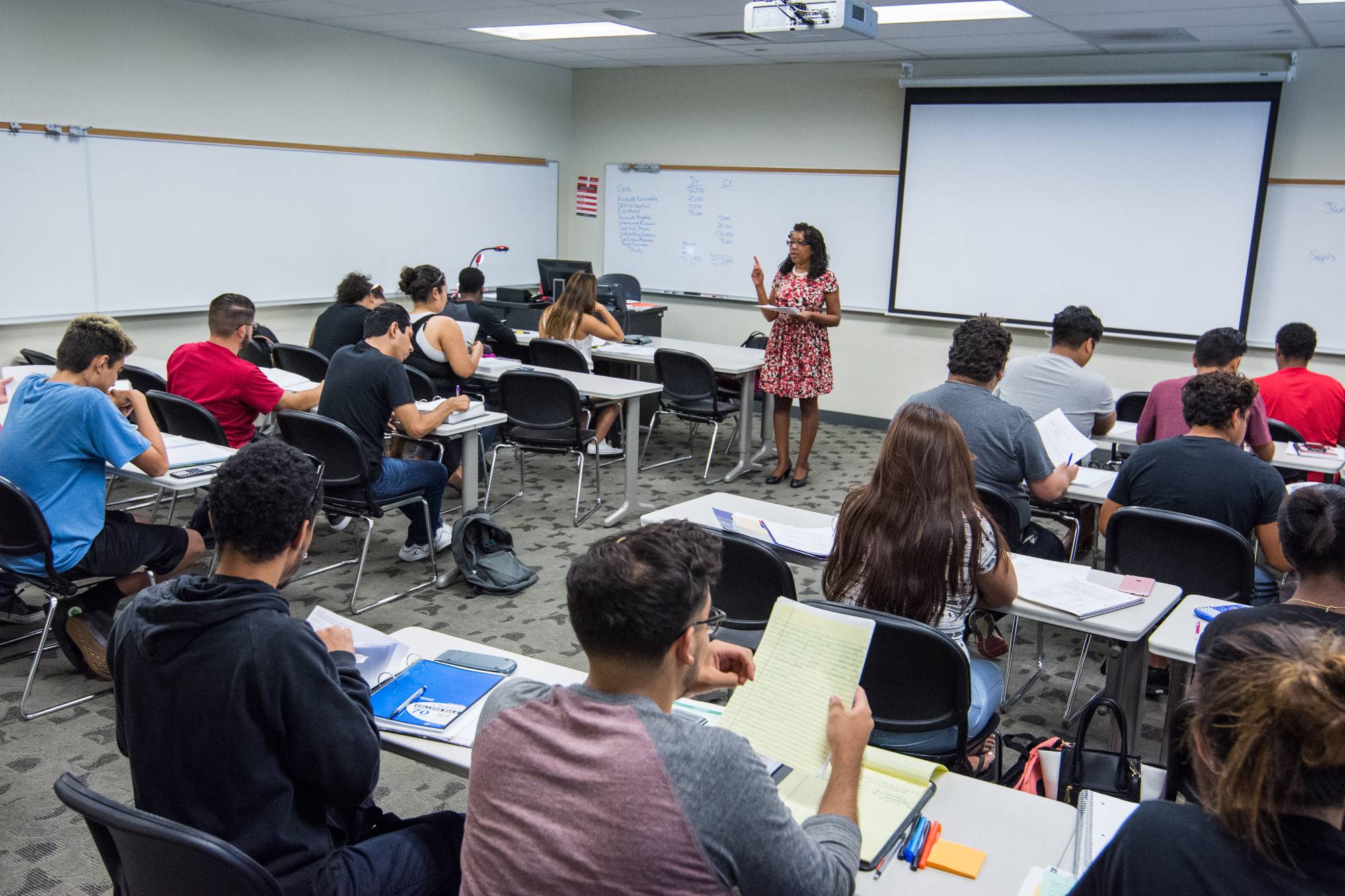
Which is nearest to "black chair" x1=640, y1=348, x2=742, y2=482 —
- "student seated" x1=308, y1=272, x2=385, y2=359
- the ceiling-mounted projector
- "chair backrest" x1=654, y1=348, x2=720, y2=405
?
"chair backrest" x1=654, y1=348, x2=720, y2=405

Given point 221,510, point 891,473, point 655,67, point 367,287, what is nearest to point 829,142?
point 655,67

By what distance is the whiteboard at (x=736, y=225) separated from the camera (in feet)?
26.4

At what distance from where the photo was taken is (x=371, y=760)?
64.7 inches

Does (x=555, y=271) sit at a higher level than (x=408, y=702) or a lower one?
higher

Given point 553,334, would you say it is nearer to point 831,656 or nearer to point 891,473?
point 891,473

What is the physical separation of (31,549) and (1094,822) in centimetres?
307

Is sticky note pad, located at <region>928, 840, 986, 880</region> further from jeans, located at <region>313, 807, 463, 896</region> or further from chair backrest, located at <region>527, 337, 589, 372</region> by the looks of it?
chair backrest, located at <region>527, 337, 589, 372</region>

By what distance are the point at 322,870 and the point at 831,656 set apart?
894 mm

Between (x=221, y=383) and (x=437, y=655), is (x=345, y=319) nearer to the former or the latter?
(x=221, y=383)

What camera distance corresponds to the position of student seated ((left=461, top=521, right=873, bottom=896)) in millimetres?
1146

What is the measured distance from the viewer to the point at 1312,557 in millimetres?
2080

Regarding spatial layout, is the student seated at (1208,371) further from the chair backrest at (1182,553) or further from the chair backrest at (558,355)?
the chair backrest at (558,355)

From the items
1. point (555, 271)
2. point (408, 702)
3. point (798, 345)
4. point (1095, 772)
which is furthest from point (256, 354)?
point (1095, 772)

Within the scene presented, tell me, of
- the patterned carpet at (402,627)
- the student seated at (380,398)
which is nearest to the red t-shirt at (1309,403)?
the patterned carpet at (402,627)
